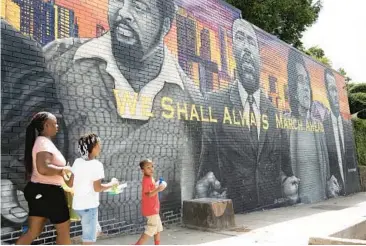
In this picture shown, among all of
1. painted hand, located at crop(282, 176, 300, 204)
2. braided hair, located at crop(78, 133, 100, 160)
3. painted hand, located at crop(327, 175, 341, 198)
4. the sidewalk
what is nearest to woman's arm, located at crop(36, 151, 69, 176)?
braided hair, located at crop(78, 133, 100, 160)

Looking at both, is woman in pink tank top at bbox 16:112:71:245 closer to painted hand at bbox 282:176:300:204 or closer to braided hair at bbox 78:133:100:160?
braided hair at bbox 78:133:100:160

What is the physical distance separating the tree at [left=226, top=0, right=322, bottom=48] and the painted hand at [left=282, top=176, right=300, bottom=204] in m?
9.27

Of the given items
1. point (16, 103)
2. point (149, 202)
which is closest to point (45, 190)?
point (149, 202)

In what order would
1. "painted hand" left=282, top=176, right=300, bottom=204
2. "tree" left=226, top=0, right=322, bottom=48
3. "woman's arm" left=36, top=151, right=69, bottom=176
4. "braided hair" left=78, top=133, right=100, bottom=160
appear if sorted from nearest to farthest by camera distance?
"woman's arm" left=36, top=151, right=69, bottom=176 < "braided hair" left=78, top=133, right=100, bottom=160 < "painted hand" left=282, top=176, right=300, bottom=204 < "tree" left=226, top=0, right=322, bottom=48

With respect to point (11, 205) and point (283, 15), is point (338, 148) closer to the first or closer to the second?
point (283, 15)

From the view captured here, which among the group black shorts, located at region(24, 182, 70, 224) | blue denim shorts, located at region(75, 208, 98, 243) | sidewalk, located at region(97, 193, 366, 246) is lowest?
sidewalk, located at region(97, 193, 366, 246)

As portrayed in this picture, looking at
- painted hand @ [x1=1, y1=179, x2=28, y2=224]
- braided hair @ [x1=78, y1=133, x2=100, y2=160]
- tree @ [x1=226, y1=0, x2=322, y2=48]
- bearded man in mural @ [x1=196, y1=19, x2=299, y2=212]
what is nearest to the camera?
braided hair @ [x1=78, y1=133, x2=100, y2=160]

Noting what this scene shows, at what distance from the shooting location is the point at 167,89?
21.9ft

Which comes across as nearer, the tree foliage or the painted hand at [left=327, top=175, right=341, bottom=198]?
the painted hand at [left=327, top=175, right=341, bottom=198]

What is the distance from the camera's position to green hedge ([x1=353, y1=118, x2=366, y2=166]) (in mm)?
16094

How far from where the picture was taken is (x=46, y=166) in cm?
310

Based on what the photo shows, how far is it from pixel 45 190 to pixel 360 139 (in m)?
15.9

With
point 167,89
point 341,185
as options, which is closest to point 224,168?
point 167,89

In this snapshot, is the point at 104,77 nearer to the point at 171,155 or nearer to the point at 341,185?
the point at 171,155
